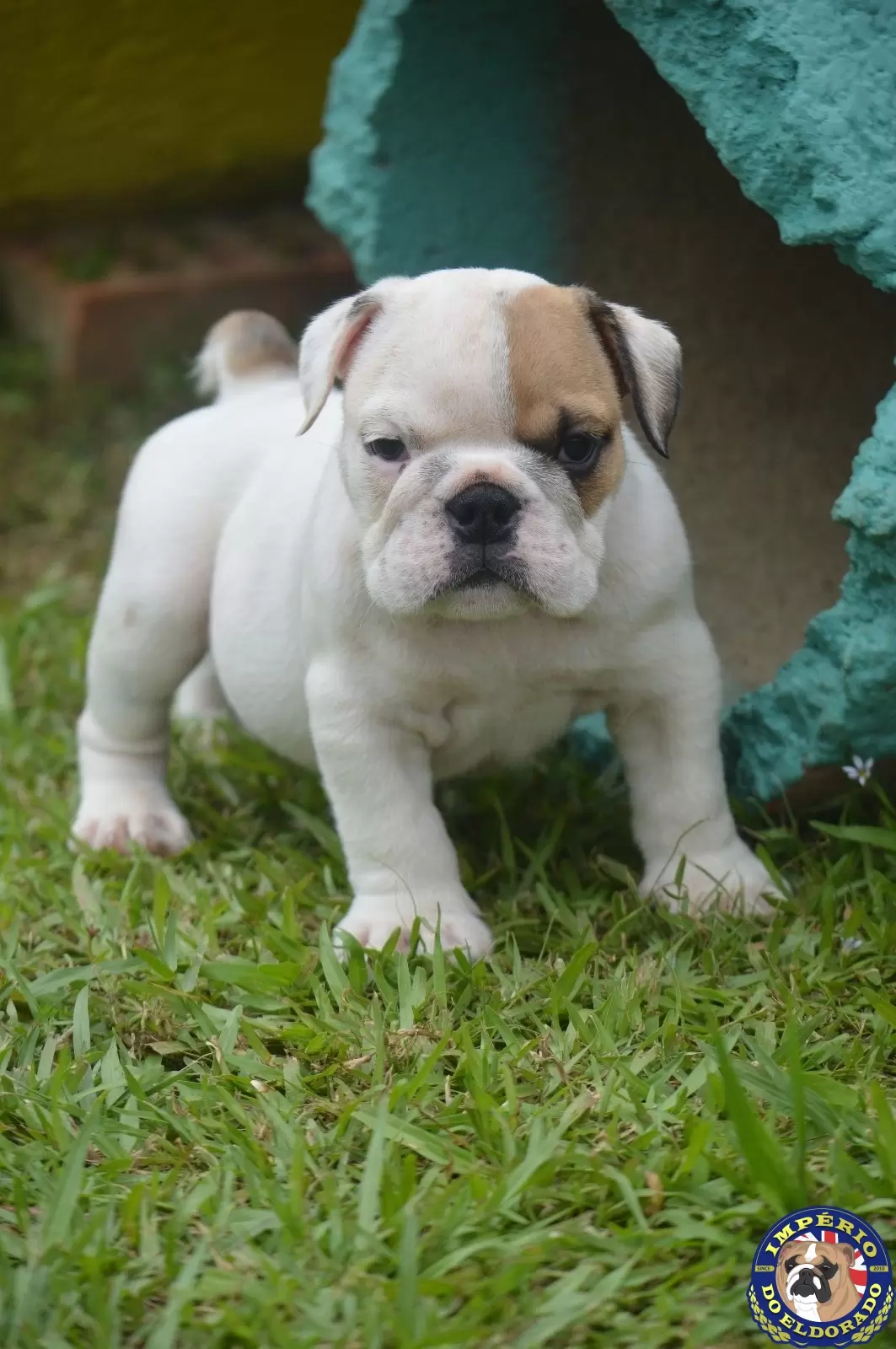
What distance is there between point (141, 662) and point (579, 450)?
153 centimetres

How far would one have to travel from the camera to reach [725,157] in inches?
136

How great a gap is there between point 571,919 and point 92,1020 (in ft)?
3.47

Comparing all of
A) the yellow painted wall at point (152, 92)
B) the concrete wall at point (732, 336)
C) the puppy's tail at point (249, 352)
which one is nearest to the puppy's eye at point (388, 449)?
the puppy's tail at point (249, 352)

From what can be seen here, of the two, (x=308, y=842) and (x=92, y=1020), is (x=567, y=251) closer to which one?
(x=308, y=842)

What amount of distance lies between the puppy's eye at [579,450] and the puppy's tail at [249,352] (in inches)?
60.8

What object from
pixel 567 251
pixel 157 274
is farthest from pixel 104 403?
pixel 567 251

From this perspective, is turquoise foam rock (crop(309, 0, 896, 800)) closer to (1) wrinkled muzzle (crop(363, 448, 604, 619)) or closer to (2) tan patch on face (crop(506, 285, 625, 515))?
(2) tan patch on face (crop(506, 285, 625, 515))

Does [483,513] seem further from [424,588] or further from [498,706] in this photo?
[498,706]

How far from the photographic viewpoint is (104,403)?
741 centimetres

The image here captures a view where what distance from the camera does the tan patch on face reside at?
3.08 m

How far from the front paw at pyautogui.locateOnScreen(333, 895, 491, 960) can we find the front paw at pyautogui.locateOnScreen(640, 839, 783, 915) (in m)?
0.42

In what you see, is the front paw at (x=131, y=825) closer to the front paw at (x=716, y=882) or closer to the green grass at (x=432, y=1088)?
the green grass at (x=432, y=1088)

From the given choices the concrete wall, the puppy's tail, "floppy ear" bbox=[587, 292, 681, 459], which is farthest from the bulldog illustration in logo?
the puppy's tail

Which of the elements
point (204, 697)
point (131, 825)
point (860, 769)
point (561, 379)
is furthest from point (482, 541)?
point (204, 697)
